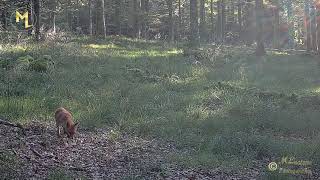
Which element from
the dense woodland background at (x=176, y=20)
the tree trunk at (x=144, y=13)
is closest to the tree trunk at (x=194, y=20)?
the dense woodland background at (x=176, y=20)

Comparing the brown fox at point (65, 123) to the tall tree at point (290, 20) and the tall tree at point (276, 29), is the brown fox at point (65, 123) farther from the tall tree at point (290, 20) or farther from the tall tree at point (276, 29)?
the tall tree at point (290, 20)

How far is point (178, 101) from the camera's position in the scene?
13.6 metres

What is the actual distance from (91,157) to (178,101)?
5.65 metres

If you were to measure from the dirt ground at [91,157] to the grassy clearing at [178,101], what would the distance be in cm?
47

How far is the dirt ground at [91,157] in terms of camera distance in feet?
24.4

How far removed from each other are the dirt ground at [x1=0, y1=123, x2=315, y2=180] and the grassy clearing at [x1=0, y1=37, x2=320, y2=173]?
0.47m

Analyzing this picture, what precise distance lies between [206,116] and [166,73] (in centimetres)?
635

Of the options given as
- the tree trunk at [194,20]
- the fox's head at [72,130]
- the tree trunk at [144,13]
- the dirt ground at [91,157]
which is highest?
the tree trunk at [144,13]

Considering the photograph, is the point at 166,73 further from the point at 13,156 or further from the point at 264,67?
the point at 13,156

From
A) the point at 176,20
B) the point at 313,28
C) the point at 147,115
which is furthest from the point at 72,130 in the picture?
the point at 176,20

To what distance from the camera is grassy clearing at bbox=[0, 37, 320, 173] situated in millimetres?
10000

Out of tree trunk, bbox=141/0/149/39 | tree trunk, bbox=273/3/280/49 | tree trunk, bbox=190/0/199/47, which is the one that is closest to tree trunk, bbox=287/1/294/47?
tree trunk, bbox=273/3/280/49

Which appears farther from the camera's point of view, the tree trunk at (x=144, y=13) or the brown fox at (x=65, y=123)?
the tree trunk at (x=144, y=13)

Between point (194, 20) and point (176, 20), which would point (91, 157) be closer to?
point (194, 20)
